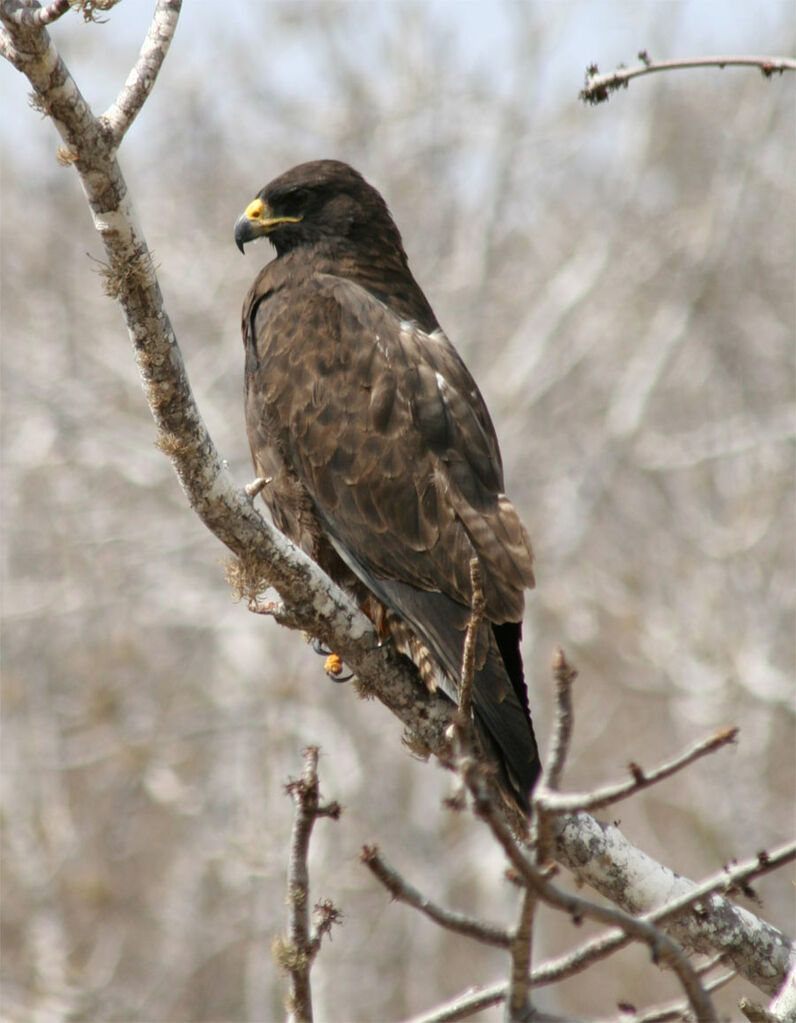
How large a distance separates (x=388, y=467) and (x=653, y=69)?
1569 millimetres

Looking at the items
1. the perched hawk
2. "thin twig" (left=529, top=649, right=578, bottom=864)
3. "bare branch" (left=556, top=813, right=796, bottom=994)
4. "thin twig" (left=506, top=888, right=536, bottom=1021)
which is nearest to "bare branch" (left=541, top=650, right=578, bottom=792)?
"thin twig" (left=529, top=649, right=578, bottom=864)

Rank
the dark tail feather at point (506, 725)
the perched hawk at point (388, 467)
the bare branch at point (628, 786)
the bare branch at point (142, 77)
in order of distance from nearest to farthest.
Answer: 1. the bare branch at point (628, 786)
2. the bare branch at point (142, 77)
3. the dark tail feather at point (506, 725)
4. the perched hawk at point (388, 467)

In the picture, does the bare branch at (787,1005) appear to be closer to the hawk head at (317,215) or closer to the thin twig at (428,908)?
the thin twig at (428,908)

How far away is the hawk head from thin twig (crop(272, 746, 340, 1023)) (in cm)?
308

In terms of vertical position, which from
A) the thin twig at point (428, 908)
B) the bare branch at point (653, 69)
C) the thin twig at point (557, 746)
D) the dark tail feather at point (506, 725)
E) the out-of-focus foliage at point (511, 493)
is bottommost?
the thin twig at point (428, 908)

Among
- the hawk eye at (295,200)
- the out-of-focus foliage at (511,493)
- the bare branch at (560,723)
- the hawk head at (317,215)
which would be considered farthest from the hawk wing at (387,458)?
the out-of-focus foliage at (511,493)

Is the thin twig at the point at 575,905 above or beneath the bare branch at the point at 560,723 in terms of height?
beneath

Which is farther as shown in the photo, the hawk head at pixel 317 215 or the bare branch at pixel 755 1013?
the hawk head at pixel 317 215

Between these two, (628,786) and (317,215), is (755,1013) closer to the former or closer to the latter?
(628,786)

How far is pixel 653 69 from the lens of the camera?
333 cm

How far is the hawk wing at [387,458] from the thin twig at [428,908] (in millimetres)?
2128

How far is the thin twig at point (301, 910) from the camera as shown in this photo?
233 cm

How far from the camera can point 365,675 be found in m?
3.97

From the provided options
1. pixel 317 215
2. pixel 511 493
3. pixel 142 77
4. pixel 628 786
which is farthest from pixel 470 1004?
pixel 511 493
